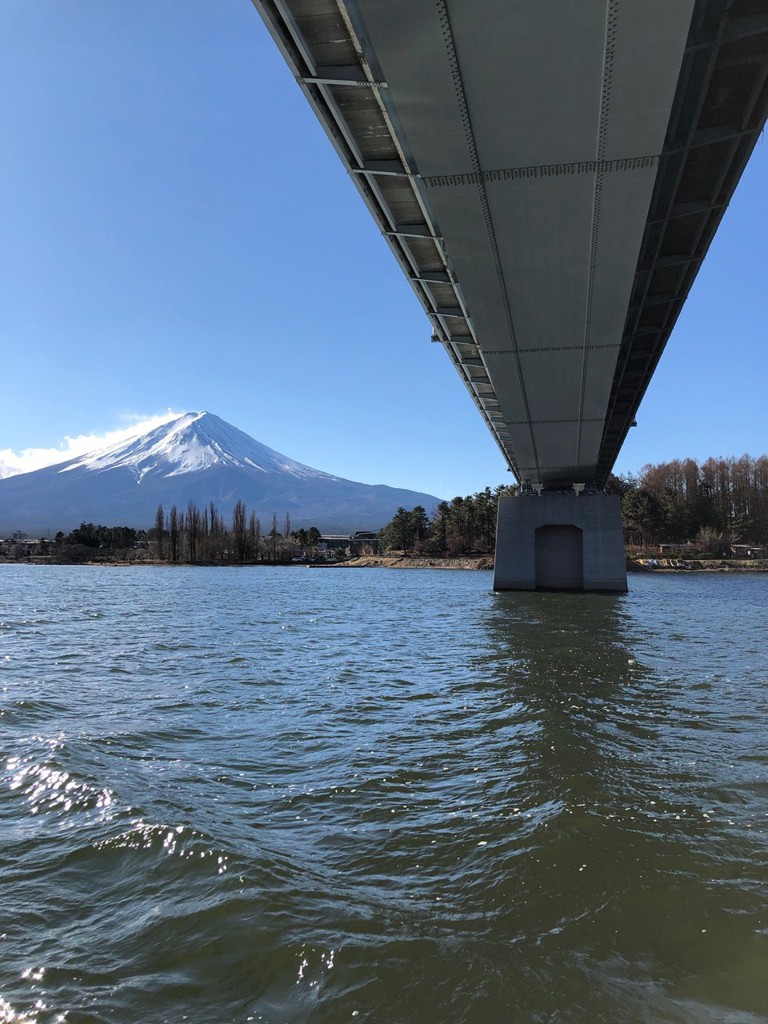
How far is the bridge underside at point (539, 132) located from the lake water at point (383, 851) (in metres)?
8.86

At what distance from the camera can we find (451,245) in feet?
45.9

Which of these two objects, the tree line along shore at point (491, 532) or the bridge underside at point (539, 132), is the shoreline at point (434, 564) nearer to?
the tree line along shore at point (491, 532)

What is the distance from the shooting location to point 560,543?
4494 cm

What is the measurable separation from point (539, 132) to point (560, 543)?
3682cm

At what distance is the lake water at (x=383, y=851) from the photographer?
3.57 m

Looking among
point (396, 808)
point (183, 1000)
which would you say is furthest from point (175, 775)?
point (183, 1000)

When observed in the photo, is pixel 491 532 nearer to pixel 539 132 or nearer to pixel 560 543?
pixel 560 543

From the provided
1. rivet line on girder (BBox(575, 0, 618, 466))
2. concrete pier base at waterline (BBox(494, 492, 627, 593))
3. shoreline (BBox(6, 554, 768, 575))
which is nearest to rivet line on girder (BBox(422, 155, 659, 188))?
rivet line on girder (BBox(575, 0, 618, 466))

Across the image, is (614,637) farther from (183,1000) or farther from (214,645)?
(183,1000)

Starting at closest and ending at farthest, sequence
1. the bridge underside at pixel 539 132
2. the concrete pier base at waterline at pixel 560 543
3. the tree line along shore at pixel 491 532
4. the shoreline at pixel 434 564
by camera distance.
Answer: the bridge underside at pixel 539 132
the concrete pier base at waterline at pixel 560 543
the shoreline at pixel 434 564
the tree line along shore at pixel 491 532

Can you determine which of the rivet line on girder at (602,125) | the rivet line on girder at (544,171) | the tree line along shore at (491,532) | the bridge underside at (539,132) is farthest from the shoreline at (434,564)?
the rivet line on girder at (544,171)

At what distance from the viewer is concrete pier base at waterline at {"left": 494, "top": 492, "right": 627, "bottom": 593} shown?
42469 mm

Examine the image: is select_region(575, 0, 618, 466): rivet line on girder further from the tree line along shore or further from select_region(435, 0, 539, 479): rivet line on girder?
the tree line along shore

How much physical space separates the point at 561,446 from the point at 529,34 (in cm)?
2745
